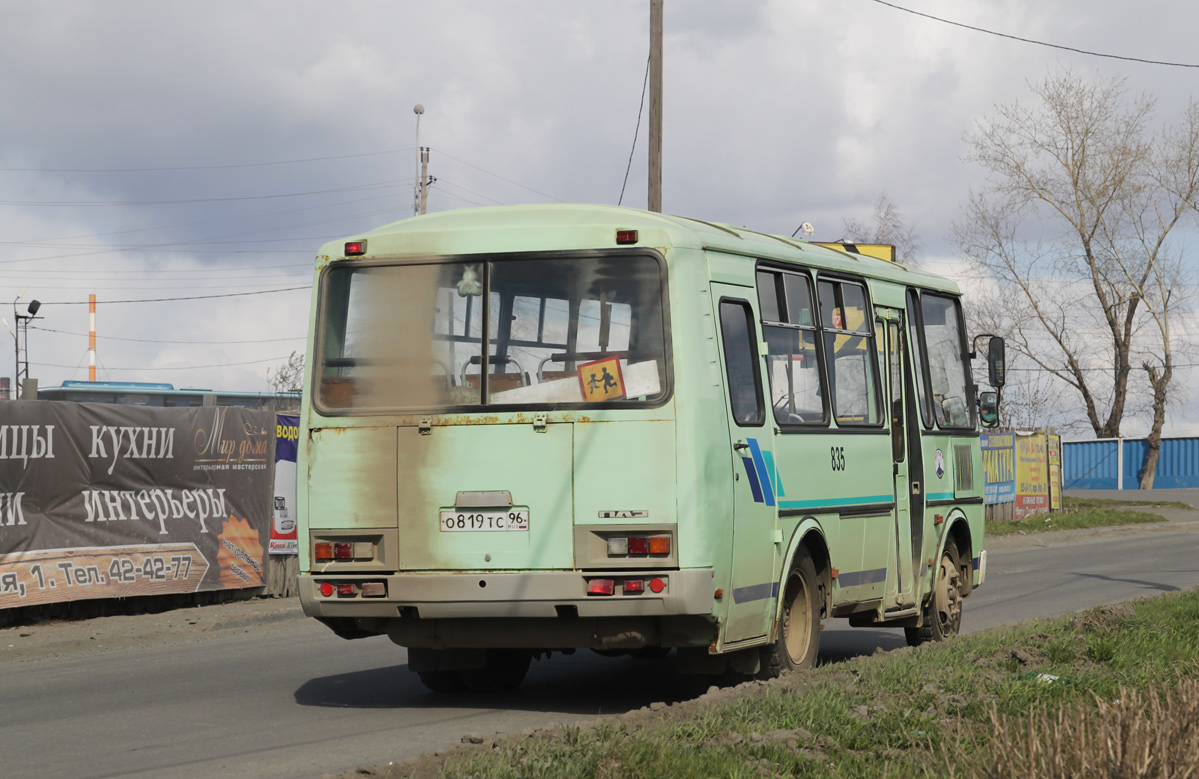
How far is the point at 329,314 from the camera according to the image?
860 cm

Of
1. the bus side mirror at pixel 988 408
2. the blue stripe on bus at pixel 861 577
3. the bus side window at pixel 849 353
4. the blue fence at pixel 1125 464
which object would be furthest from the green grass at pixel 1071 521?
the blue fence at pixel 1125 464

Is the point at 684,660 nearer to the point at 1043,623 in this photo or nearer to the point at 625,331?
the point at 625,331

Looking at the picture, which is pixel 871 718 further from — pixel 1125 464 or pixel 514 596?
pixel 1125 464

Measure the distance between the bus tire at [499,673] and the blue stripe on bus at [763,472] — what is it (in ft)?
6.89

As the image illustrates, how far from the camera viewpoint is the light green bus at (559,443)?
25.7 feet

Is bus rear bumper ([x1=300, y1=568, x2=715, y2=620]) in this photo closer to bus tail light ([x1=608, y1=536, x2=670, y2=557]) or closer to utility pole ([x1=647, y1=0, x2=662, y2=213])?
bus tail light ([x1=608, y1=536, x2=670, y2=557])

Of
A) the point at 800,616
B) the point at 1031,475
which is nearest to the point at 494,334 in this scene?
the point at 800,616

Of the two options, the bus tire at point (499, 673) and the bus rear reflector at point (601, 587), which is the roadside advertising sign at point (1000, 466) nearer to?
the bus tire at point (499, 673)

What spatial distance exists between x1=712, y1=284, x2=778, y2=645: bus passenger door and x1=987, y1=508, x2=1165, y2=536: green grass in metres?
21.1

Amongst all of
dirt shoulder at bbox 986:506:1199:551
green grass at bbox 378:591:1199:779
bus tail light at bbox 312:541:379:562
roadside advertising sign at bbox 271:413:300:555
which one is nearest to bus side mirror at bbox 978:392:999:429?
green grass at bbox 378:591:1199:779

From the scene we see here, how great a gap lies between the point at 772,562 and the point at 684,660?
812 mm

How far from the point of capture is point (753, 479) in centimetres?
837

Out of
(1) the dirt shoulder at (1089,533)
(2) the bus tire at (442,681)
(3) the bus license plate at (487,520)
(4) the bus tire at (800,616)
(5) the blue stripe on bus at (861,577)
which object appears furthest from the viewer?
(1) the dirt shoulder at (1089,533)

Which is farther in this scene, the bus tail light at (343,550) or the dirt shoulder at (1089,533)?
the dirt shoulder at (1089,533)
